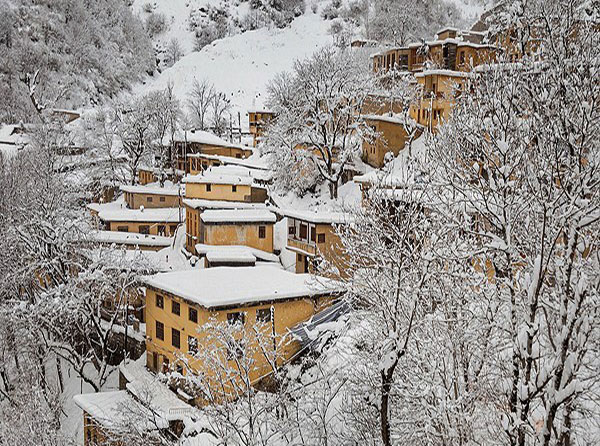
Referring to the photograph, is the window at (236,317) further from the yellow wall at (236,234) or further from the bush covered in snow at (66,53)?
the bush covered in snow at (66,53)

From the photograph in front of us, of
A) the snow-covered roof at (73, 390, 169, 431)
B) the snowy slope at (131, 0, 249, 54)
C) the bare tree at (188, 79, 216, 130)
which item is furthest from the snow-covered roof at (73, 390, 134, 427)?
the snowy slope at (131, 0, 249, 54)

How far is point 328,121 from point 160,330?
19.3 meters

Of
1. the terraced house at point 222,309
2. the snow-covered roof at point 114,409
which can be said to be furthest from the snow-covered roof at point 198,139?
the snow-covered roof at point 114,409

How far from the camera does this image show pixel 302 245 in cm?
3359

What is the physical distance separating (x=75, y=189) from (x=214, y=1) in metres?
84.8

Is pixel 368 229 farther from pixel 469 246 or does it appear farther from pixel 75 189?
pixel 75 189

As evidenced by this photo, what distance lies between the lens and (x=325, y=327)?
78.9 feet

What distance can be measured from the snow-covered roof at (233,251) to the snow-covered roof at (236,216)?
1.54 metres

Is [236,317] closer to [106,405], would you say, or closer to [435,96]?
[106,405]

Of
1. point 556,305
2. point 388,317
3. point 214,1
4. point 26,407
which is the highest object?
point 214,1

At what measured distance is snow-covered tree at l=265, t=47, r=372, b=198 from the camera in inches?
1570

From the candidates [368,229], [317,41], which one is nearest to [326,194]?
[368,229]

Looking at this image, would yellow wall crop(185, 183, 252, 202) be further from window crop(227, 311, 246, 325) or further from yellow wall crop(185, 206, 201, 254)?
window crop(227, 311, 246, 325)

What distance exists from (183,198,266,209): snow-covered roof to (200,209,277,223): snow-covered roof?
1666mm
